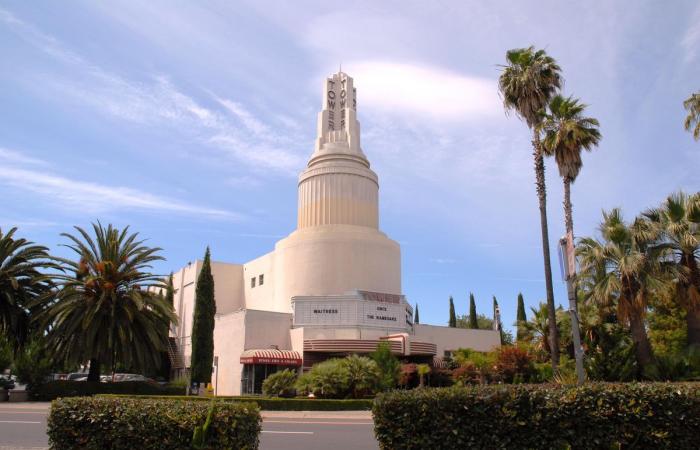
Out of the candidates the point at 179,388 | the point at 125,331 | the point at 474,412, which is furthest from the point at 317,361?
the point at 474,412

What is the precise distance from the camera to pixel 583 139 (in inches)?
1027

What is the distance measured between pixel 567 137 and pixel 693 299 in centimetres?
851

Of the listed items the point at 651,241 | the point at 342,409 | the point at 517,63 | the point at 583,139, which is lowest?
the point at 342,409

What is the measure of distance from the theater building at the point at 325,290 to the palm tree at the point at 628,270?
44.5 ft

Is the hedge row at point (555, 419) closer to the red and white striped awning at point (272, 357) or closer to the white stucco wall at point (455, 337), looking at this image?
the red and white striped awning at point (272, 357)

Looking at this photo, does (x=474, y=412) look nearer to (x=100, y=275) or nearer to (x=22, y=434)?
(x=22, y=434)

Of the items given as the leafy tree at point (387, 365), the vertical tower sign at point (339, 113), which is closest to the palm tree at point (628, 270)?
the leafy tree at point (387, 365)

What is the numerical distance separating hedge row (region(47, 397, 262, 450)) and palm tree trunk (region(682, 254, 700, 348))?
2138 centimetres

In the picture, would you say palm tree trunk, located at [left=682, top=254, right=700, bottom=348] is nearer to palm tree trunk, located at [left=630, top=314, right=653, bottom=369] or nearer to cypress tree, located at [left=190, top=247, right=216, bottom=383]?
palm tree trunk, located at [left=630, top=314, right=653, bottom=369]

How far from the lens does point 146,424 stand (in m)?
9.06

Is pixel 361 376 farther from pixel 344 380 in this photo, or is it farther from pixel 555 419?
pixel 555 419

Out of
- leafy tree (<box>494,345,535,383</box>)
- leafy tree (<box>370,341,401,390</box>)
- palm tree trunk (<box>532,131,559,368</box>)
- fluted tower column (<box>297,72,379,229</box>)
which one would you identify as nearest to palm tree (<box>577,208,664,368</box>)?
palm tree trunk (<box>532,131,559,368</box>)

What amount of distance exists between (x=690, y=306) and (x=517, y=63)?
13128 mm

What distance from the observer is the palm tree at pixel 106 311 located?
31.5 m
